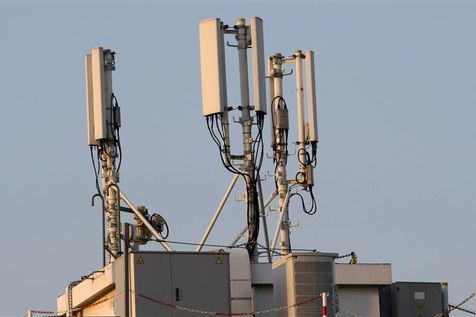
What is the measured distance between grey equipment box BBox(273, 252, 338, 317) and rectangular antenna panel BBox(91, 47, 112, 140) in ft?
56.0

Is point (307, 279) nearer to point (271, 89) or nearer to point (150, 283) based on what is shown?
point (150, 283)

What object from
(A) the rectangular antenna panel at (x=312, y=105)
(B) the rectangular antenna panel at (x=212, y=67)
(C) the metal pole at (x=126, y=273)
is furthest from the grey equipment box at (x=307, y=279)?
(A) the rectangular antenna panel at (x=312, y=105)

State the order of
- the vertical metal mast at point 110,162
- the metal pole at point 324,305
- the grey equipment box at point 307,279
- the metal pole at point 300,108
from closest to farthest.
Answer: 1. the metal pole at point 324,305
2. the grey equipment box at point 307,279
3. the vertical metal mast at point 110,162
4. the metal pole at point 300,108

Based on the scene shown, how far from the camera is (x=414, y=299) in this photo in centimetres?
5012

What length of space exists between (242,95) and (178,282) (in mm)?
10336

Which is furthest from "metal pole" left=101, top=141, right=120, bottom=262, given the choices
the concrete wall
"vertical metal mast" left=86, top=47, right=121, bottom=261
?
the concrete wall

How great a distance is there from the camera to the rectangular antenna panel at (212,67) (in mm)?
50406

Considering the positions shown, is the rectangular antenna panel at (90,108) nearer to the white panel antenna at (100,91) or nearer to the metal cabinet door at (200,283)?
the white panel antenna at (100,91)

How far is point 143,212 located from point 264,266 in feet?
33.6

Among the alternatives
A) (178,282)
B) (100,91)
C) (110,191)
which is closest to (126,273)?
(178,282)

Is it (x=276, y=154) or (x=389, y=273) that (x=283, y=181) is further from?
(x=389, y=273)

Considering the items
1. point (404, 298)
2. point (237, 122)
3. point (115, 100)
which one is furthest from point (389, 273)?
point (115, 100)

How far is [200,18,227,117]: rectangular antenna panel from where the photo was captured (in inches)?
1984

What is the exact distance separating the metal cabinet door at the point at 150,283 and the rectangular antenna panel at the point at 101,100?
1783 centimetres
